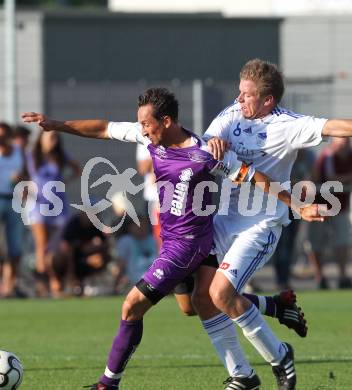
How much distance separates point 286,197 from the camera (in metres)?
7.59

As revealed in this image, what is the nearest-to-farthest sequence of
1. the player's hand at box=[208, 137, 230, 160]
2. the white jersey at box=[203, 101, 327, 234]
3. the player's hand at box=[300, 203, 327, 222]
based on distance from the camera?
the player's hand at box=[300, 203, 327, 222]
the player's hand at box=[208, 137, 230, 160]
the white jersey at box=[203, 101, 327, 234]

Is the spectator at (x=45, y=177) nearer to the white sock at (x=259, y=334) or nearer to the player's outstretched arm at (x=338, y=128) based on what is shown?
the player's outstretched arm at (x=338, y=128)

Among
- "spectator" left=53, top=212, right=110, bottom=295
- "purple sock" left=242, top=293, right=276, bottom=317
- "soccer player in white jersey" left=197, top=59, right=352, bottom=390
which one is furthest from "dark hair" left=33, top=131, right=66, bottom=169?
"soccer player in white jersey" left=197, top=59, right=352, bottom=390

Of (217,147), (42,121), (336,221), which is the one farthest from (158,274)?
(336,221)

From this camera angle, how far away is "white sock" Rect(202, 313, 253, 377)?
7793 mm

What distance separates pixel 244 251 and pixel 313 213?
22.7 inches

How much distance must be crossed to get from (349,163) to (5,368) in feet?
32.3

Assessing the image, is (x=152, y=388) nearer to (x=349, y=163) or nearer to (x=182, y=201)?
(x=182, y=201)

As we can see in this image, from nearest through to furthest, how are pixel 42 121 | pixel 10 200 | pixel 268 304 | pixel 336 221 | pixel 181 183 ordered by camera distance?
1. pixel 181 183
2. pixel 42 121
3. pixel 268 304
4. pixel 10 200
5. pixel 336 221

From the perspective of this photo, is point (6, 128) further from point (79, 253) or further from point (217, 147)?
point (217, 147)

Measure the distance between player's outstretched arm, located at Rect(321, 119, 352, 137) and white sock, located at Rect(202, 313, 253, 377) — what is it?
4.40 ft

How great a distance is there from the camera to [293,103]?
62.5 ft

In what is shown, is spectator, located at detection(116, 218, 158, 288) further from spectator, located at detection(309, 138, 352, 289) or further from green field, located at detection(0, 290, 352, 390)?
spectator, located at detection(309, 138, 352, 289)

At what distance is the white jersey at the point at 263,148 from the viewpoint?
7977 millimetres
